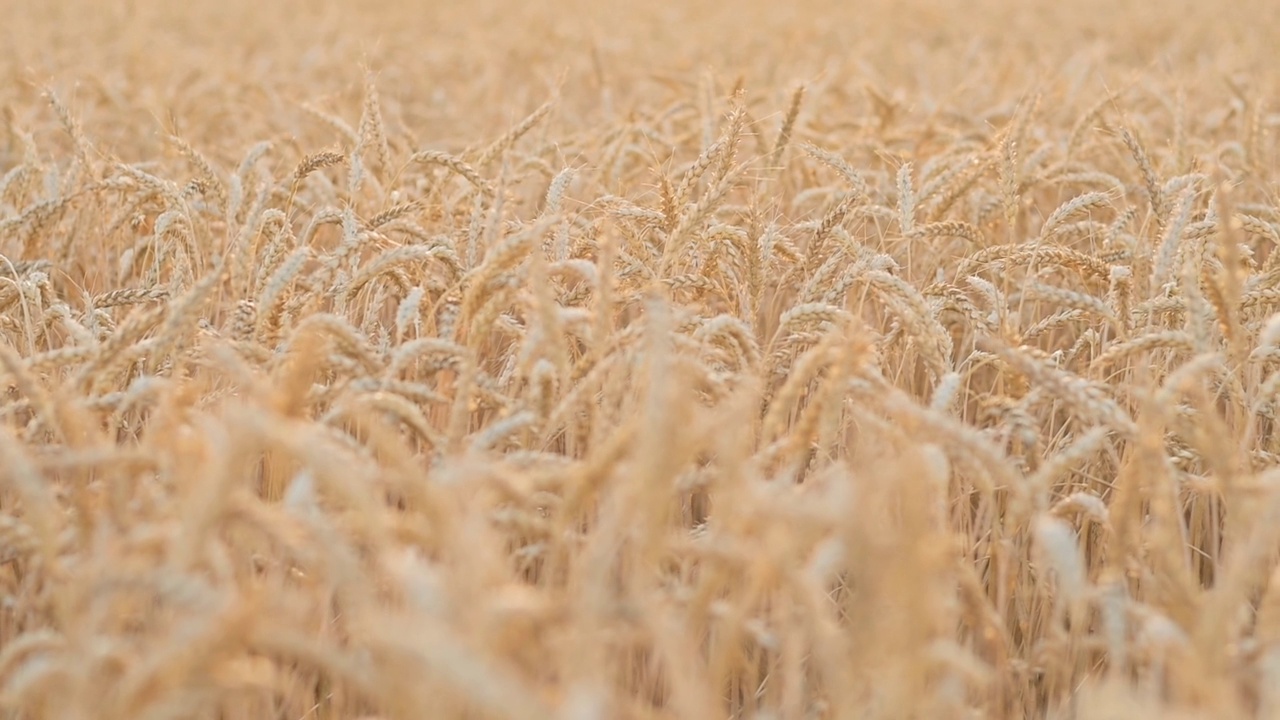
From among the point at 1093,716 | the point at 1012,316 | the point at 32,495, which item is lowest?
the point at 1093,716

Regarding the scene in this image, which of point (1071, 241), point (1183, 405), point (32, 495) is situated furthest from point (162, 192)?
point (1071, 241)

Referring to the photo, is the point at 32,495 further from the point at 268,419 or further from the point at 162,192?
the point at 162,192

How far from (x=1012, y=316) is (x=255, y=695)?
136cm

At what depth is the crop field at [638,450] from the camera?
0.96 m

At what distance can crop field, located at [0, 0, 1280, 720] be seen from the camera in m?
0.96

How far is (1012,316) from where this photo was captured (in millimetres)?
2045

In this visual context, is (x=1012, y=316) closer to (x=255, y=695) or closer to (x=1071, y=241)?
(x=1071, y=241)

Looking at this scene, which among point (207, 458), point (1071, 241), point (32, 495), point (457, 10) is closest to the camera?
point (32, 495)

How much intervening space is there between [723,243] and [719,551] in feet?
3.56

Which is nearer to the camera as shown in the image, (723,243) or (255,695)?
(255,695)

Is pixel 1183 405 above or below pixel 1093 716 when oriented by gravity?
above

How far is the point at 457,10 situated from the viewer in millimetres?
9719

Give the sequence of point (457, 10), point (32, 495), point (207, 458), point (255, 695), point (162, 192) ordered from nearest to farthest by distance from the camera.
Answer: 1. point (32, 495)
2. point (207, 458)
3. point (255, 695)
4. point (162, 192)
5. point (457, 10)

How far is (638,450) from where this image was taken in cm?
108
